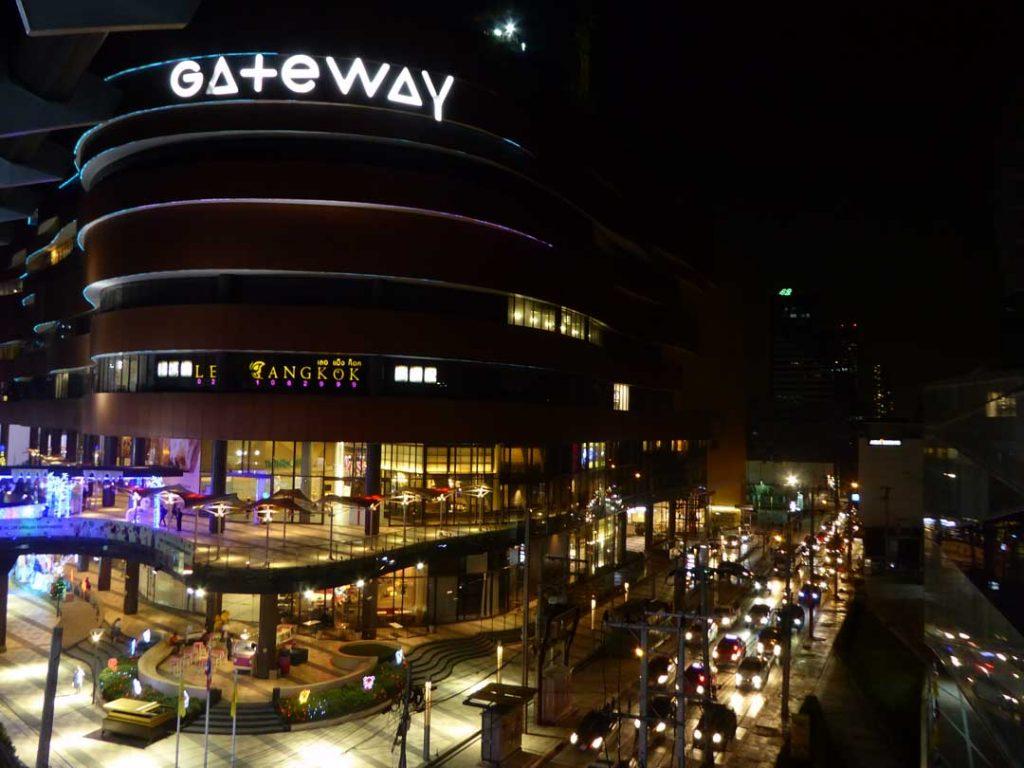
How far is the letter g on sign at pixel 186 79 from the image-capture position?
1612 inches

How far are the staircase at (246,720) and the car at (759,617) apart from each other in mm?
32380

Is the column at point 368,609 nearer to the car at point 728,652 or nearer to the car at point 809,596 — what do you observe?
the car at point 728,652

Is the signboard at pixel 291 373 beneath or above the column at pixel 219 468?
above

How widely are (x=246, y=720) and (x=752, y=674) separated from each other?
24486 millimetres

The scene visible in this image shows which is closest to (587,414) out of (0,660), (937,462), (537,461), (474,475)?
(537,461)

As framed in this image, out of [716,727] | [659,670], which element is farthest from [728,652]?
[716,727]

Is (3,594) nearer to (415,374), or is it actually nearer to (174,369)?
(174,369)

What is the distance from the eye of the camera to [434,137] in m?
43.2

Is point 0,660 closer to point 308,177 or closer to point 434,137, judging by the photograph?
point 308,177

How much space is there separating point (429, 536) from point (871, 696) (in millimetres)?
25176

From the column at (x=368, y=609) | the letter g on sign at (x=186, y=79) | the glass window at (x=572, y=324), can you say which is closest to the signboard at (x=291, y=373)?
the column at (x=368, y=609)

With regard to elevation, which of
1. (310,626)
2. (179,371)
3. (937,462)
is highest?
(179,371)

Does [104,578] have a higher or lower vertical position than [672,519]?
lower

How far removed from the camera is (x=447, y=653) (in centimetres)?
3984
